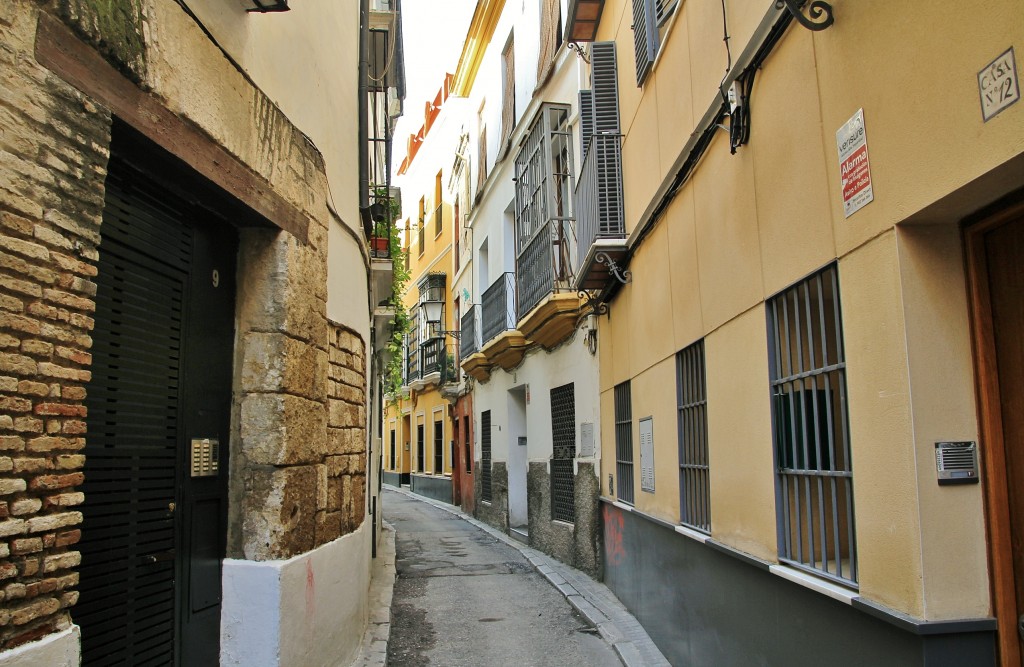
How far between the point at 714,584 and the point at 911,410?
98.1 inches

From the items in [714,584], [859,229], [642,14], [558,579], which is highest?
[642,14]

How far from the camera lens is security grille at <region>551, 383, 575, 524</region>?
10.4 metres

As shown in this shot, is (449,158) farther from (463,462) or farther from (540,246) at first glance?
(540,246)

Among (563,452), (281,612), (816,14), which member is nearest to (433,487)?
(563,452)

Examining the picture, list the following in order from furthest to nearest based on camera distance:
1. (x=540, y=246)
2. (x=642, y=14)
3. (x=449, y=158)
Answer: (x=449, y=158)
(x=540, y=246)
(x=642, y=14)

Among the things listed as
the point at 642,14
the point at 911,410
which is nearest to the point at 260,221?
the point at 911,410

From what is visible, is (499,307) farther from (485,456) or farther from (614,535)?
(614,535)

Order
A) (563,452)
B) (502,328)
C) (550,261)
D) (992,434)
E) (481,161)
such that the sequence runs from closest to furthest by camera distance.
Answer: (992,434)
(550,261)
(563,452)
(502,328)
(481,161)

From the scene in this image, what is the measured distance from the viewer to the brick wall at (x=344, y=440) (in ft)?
17.2

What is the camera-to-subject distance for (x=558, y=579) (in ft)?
29.8

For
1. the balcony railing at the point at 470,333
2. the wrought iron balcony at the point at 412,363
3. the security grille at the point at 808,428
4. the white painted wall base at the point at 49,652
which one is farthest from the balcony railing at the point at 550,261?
the wrought iron balcony at the point at 412,363

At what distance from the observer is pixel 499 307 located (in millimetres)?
13586

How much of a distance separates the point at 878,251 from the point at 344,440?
13.2ft

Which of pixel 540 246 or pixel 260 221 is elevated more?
pixel 540 246
